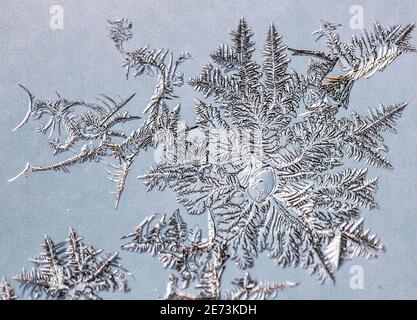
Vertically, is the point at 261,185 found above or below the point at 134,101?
below

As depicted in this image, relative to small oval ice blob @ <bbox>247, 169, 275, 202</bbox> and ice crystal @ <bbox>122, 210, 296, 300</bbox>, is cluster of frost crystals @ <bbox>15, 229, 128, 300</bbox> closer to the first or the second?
ice crystal @ <bbox>122, 210, 296, 300</bbox>

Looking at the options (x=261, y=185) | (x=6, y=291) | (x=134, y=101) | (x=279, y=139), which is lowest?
(x=6, y=291)

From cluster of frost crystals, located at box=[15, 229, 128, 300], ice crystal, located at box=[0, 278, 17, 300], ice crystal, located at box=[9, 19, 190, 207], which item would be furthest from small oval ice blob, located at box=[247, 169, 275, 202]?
ice crystal, located at box=[0, 278, 17, 300]

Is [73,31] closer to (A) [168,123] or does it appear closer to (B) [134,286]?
(A) [168,123]

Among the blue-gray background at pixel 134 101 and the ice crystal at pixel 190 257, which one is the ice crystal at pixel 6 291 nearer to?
the blue-gray background at pixel 134 101

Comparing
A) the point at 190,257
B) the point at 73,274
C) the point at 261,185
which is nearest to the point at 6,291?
the point at 73,274

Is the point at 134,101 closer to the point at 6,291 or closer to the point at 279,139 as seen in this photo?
the point at 279,139

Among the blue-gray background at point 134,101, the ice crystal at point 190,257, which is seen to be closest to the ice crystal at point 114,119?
the blue-gray background at point 134,101

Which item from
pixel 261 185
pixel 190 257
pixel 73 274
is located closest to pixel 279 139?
pixel 261 185
